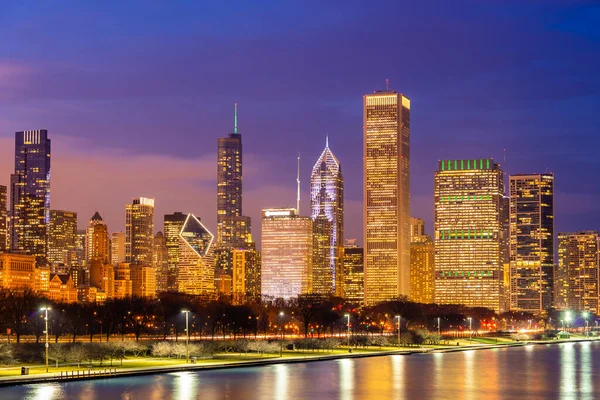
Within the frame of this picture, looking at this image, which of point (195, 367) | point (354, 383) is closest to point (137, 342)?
point (195, 367)

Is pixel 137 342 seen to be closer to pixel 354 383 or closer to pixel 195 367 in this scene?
pixel 195 367

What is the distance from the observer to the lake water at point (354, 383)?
3420 inches

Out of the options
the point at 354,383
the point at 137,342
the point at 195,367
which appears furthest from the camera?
the point at 137,342

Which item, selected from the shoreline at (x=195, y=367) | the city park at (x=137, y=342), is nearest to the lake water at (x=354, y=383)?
the shoreline at (x=195, y=367)

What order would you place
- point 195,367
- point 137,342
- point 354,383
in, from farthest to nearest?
1. point 137,342
2. point 195,367
3. point 354,383

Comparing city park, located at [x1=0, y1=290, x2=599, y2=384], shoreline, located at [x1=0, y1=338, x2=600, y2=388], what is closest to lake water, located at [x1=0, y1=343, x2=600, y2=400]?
shoreline, located at [x1=0, y1=338, x2=600, y2=388]

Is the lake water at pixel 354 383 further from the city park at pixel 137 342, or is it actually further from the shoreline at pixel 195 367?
the city park at pixel 137 342

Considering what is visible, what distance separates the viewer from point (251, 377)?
103250 mm

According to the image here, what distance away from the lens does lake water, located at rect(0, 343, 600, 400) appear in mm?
86875

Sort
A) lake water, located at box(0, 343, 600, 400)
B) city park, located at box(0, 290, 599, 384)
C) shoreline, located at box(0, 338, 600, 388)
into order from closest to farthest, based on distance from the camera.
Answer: lake water, located at box(0, 343, 600, 400) → shoreline, located at box(0, 338, 600, 388) → city park, located at box(0, 290, 599, 384)

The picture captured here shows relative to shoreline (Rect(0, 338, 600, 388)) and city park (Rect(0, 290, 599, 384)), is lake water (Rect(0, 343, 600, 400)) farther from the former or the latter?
city park (Rect(0, 290, 599, 384))

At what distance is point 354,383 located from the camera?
100 metres

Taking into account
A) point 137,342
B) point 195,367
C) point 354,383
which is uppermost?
point 137,342

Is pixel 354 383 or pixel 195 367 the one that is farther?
pixel 195 367
